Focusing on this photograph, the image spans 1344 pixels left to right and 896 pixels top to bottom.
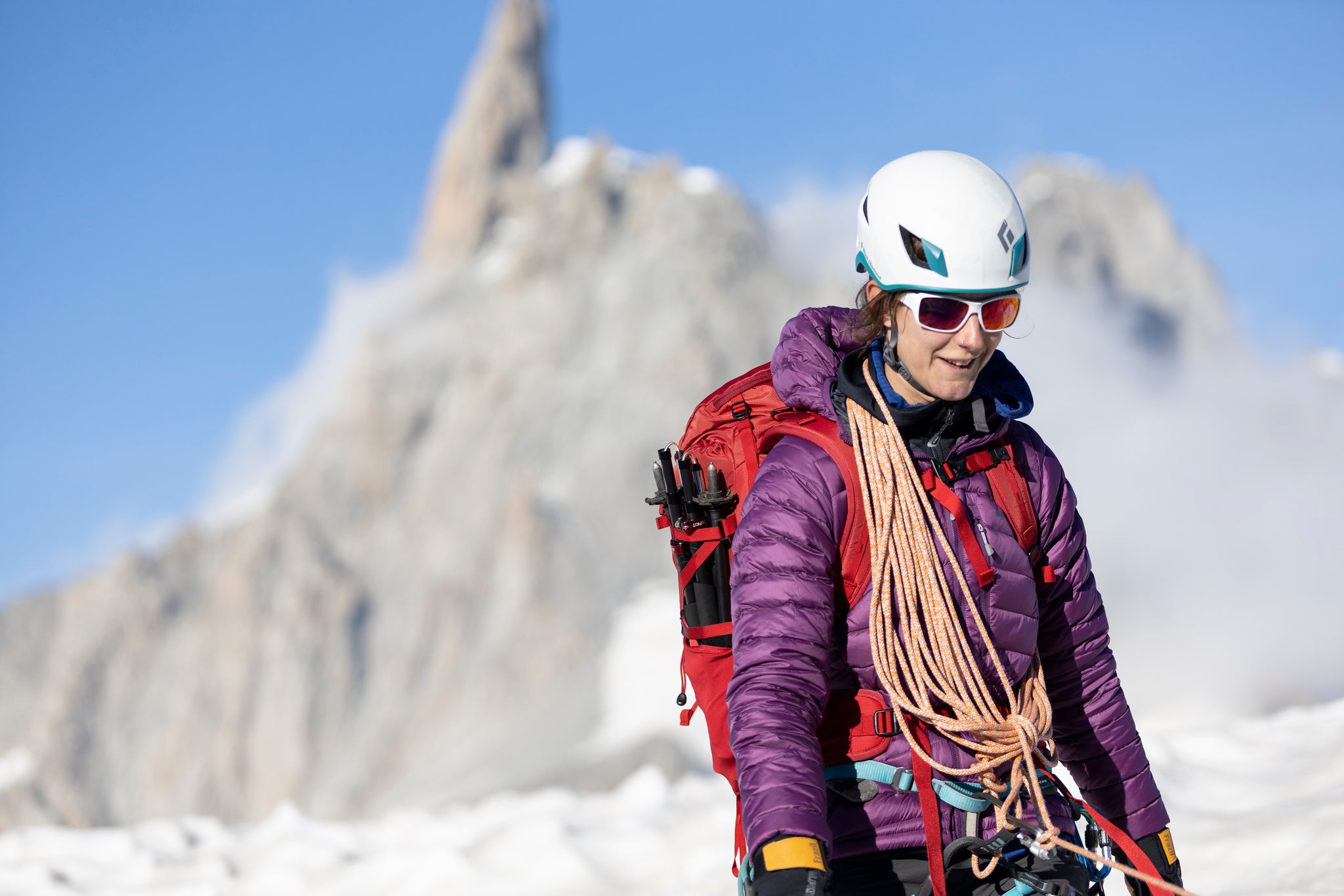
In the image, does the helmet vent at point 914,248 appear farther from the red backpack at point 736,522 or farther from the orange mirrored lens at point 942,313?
the red backpack at point 736,522

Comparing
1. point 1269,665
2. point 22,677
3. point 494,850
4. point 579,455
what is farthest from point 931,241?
point 22,677

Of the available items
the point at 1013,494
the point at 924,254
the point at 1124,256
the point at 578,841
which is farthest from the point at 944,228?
the point at 1124,256

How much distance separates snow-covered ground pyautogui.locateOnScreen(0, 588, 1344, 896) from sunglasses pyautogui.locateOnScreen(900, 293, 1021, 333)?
13.7 ft

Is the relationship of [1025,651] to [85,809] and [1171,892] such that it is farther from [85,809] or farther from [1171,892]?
[85,809]

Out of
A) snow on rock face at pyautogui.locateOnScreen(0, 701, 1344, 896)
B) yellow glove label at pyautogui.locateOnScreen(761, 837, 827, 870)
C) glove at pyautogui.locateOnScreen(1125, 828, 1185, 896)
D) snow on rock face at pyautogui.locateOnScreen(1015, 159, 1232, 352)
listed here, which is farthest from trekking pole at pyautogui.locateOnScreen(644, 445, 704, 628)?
snow on rock face at pyautogui.locateOnScreen(1015, 159, 1232, 352)

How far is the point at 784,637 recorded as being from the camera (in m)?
2.36

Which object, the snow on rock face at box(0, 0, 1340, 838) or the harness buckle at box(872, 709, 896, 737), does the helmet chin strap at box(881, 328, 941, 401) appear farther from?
the snow on rock face at box(0, 0, 1340, 838)

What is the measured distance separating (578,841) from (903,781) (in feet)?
19.5

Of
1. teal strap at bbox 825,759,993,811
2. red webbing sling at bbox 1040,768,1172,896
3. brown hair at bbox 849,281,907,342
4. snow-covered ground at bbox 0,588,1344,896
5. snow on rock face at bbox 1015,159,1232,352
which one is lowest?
red webbing sling at bbox 1040,768,1172,896

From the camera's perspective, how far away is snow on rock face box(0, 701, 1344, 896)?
21.2ft

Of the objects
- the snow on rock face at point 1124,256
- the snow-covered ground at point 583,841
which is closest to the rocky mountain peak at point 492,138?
the snow on rock face at point 1124,256

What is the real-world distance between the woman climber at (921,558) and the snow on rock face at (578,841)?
3675mm

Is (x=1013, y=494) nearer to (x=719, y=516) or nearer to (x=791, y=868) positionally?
(x=719, y=516)

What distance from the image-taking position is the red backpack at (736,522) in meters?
2.54
